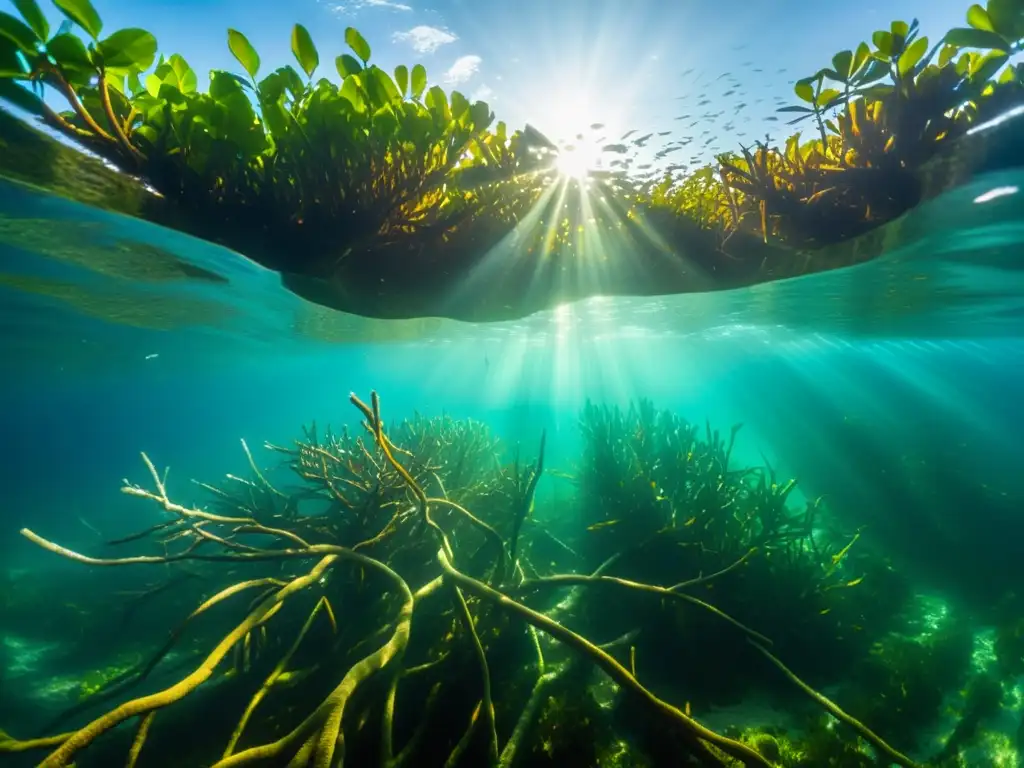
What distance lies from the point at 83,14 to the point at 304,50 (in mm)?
1023

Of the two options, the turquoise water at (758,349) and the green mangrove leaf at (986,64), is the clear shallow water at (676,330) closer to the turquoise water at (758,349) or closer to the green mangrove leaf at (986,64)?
the turquoise water at (758,349)

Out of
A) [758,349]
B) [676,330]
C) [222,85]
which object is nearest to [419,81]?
[222,85]

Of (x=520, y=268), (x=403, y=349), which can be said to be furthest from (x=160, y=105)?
(x=403, y=349)

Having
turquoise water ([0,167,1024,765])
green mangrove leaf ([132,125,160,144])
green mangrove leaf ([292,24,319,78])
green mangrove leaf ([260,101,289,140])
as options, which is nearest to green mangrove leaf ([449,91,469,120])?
green mangrove leaf ([292,24,319,78])

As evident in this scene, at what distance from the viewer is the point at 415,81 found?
2904 mm

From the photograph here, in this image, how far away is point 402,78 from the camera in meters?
2.88

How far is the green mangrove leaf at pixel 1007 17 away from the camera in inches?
105

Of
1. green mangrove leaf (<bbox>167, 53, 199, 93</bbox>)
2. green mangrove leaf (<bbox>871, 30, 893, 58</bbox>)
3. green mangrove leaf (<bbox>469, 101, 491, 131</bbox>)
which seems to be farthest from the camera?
green mangrove leaf (<bbox>469, 101, 491, 131</bbox>)

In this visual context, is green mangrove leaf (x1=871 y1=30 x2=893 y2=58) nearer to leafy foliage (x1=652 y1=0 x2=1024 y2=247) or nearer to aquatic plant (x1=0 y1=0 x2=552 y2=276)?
leafy foliage (x1=652 y1=0 x2=1024 y2=247)

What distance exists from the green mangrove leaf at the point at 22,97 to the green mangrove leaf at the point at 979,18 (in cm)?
531

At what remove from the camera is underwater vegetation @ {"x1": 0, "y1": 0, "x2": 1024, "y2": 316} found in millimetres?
2492

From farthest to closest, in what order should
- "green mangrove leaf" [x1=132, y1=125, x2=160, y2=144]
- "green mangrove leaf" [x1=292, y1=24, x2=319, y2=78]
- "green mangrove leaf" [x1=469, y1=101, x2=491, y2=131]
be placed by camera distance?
"green mangrove leaf" [x1=469, y1=101, x2=491, y2=131] → "green mangrove leaf" [x1=292, y1=24, x2=319, y2=78] → "green mangrove leaf" [x1=132, y1=125, x2=160, y2=144]

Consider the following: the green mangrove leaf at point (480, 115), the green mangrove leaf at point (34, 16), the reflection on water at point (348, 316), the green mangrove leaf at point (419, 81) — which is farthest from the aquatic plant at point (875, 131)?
the green mangrove leaf at point (34, 16)

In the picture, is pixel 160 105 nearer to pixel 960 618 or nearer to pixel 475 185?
pixel 475 185
